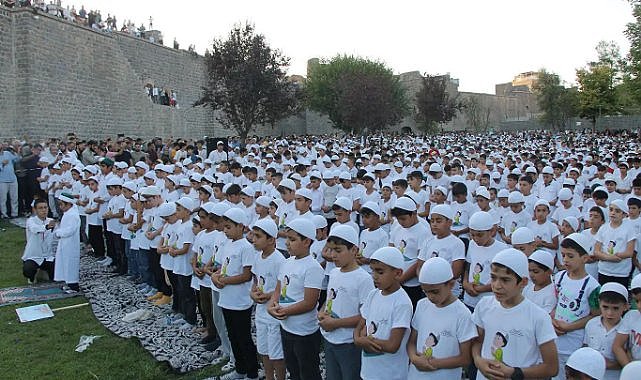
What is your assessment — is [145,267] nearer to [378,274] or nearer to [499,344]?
[378,274]

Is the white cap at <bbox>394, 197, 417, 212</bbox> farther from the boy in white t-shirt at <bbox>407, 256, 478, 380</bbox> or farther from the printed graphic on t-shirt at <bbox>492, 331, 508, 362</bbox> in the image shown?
the printed graphic on t-shirt at <bbox>492, 331, 508, 362</bbox>

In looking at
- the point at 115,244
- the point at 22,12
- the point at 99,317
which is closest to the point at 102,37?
the point at 22,12

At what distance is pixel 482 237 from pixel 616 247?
7.82 ft

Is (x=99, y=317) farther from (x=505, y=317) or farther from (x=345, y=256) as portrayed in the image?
(x=505, y=317)

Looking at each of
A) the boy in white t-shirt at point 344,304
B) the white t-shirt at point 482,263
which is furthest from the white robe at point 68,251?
the white t-shirt at point 482,263

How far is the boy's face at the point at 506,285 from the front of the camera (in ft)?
11.5

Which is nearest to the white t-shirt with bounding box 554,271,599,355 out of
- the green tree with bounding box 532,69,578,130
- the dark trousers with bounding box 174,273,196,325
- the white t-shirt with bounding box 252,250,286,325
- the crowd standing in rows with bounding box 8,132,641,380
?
the crowd standing in rows with bounding box 8,132,641,380

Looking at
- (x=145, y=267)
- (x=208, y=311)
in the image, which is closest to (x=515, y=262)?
(x=208, y=311)

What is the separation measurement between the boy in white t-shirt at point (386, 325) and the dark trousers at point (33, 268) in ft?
25.6

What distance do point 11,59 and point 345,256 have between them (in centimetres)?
2020

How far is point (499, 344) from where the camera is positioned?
3.54 metres

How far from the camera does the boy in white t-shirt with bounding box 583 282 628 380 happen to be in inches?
159

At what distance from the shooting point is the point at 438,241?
5613 mm

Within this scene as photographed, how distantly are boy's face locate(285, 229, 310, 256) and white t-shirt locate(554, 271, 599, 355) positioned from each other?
217 centimetres
